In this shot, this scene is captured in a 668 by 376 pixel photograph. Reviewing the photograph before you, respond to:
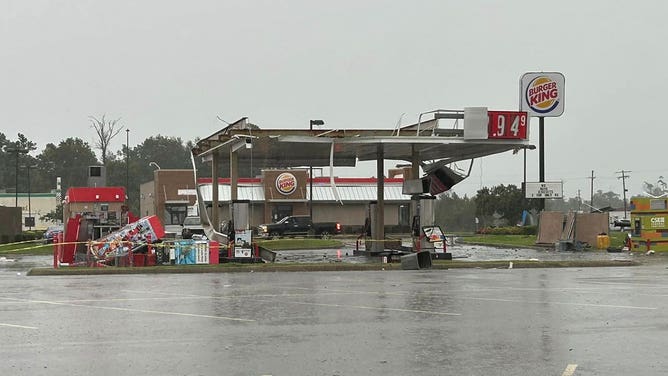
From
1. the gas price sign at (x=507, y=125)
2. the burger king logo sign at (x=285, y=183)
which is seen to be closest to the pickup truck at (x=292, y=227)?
the burger king logo sign at (x=285, y=183)

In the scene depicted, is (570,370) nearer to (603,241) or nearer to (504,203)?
(603,241)

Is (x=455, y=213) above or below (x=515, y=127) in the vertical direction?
below

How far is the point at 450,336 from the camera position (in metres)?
11.2

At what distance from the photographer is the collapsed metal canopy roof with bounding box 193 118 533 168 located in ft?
90.0

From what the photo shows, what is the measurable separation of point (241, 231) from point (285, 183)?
4383 centimetres

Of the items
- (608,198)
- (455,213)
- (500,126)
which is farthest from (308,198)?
(608,198)

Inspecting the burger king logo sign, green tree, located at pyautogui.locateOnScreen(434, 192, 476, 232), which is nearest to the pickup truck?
the burger king logo sign

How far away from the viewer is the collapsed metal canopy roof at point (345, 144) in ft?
90.0

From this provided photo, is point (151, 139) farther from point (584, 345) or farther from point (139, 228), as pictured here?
point (584, 345)

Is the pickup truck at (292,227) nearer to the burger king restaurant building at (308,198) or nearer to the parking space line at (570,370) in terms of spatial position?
the burger king restaurant building at (308,198)

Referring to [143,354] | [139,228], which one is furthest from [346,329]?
[139,228]

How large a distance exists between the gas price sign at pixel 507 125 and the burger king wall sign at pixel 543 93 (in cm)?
1680

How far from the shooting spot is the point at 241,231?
27.8 metres

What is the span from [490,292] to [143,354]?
9243 millimetres
